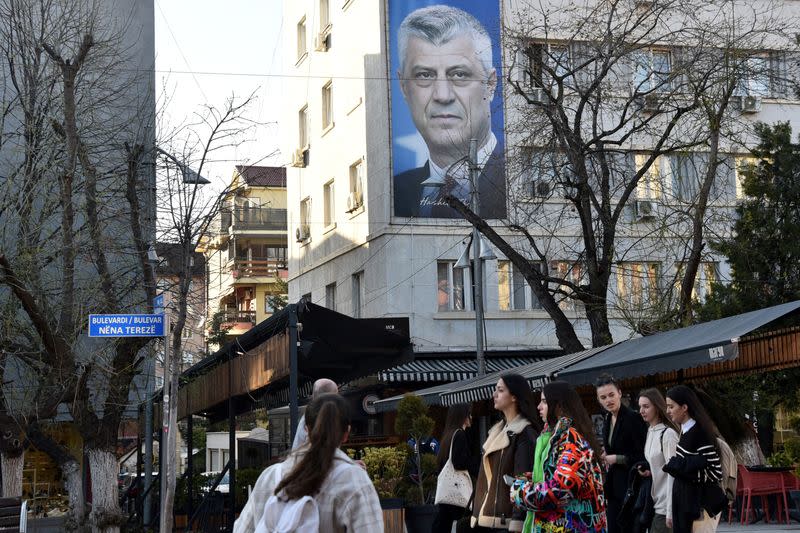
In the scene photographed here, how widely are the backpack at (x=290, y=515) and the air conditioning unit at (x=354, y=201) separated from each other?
103ft

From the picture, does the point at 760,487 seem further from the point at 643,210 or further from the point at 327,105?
the point at 327,105

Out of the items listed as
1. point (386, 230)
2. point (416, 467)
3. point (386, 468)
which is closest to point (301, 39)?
point (386, 230)

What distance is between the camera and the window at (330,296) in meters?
38.9

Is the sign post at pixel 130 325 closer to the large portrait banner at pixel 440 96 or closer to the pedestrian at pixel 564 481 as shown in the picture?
the pedestrian at pixel 564 481

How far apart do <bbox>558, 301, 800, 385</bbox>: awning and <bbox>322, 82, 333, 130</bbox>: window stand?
2659 cm

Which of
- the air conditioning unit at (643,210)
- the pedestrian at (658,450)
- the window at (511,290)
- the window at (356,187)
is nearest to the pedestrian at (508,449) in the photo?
the pedestrian at (658,450)

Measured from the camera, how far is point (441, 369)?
32281mm

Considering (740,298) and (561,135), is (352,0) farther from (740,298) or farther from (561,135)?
(740,298)

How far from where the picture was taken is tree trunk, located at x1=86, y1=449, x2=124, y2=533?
60.6 feet

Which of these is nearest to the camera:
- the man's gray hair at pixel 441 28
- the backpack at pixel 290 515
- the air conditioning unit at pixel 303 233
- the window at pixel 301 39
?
the backpack at pixel 290 515

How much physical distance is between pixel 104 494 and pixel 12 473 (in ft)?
9.91

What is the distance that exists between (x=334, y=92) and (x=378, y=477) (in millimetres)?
25255

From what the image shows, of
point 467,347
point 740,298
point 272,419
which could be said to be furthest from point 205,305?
point 272,419

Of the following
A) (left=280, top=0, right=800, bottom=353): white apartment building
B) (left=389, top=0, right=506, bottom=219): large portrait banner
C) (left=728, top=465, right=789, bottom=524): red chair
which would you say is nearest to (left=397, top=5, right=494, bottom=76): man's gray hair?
(left=389, top=0, right=506, bottom=219): large portrait banner
